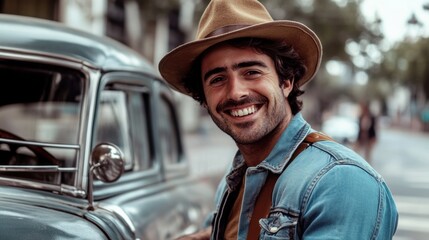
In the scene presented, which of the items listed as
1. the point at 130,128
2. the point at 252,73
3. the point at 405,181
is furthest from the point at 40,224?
the point at 405,181

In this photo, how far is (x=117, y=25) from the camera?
24078 millimetres

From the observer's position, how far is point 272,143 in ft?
6.96

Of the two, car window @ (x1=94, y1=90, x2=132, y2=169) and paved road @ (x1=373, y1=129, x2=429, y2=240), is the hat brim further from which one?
paved road @ (x1=373, y1=129, x2=429, y2=240)

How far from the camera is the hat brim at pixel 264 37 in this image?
6.60 feet

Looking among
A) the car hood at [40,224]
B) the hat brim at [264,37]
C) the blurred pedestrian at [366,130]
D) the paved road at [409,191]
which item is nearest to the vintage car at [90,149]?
the car hood at [40,224]

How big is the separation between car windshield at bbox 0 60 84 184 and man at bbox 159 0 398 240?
688mm

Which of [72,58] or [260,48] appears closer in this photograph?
[260,48]

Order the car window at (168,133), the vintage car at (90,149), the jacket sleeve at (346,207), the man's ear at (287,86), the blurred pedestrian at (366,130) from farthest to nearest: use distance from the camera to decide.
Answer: the blurred pedestrian at (366,130) < the car window at (168,133) < the vintage car at (90,149) < the man's ear at (287,86) < the jacket sleeve at (346,207)

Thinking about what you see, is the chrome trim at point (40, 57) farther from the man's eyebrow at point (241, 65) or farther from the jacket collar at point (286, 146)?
the jacket collar at point (286, 146)

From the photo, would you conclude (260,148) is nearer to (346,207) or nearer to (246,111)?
(246,111)

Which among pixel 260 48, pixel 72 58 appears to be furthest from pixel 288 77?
pixel 72 58

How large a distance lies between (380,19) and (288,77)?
833 inches

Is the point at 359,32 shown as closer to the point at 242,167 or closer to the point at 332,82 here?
the point at 242,167

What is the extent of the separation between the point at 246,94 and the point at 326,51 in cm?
3422
